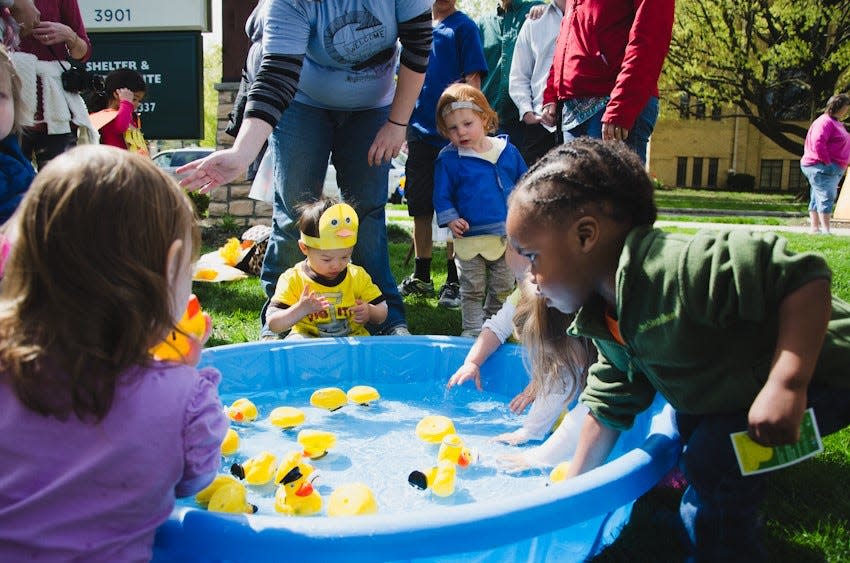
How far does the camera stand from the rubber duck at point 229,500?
184 cm

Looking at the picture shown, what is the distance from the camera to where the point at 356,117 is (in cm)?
330

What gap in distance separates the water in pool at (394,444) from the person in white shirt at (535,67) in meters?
1.96

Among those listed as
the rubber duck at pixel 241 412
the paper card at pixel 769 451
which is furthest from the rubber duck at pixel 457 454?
the paper card at pixel 769 451

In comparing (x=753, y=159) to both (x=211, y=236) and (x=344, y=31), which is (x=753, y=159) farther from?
(x=344, y=31)

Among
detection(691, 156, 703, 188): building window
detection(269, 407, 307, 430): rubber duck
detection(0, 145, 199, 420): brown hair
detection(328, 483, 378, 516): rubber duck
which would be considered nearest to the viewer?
detection(0, 145, 199, 420): brown hair

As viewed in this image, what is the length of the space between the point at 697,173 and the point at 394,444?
2665 cm

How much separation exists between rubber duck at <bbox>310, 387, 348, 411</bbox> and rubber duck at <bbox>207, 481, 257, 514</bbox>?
90 centimetres

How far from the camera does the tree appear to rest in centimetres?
1789

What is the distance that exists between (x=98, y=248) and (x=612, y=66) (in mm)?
2552

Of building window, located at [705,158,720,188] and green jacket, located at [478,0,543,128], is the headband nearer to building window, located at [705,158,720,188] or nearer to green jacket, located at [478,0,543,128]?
green jacket, located at [478,0,543,128]

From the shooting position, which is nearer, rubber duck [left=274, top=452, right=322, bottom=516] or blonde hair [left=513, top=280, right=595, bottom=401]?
rubber duck [left=274, top=452, right=322, bottom=516]

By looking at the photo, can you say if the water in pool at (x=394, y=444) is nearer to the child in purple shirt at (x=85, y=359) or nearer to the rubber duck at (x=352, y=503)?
the rubber duck at (x=352, y=503)

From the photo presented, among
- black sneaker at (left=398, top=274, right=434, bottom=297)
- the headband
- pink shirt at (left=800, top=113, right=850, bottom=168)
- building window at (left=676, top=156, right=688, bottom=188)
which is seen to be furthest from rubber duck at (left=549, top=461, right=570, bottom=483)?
building window at (left=676, top=156, right=688, bottom=188)

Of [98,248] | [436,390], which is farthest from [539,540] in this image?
[436,390]
